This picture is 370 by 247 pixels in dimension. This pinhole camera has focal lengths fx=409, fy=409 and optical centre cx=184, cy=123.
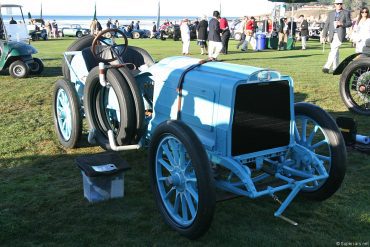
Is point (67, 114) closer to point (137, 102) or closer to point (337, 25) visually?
point (137, 102)

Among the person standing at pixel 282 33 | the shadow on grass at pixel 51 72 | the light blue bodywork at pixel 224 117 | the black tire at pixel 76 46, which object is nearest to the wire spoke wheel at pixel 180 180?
the light blue bodywork at pixel 224 117

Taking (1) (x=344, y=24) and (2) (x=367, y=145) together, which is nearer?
(2) (x=367, y=145)

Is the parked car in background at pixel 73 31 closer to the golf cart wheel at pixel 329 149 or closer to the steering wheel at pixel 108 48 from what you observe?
the steering wheel at pixel 108 48

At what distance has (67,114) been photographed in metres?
5.41

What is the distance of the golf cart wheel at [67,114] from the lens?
5047 mm

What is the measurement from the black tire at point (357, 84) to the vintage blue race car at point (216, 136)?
3.71 m

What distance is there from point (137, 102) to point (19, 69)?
8304mm

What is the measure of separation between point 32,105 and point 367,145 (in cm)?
596

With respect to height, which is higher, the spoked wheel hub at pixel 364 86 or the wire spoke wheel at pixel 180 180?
the spoked wheel hub at pixel 364 86

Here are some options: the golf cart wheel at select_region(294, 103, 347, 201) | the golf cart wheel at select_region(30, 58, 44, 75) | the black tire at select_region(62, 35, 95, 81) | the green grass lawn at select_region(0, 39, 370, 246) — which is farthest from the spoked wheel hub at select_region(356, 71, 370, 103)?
the golf cart wheel at select_region(30, 58, 44, 75)

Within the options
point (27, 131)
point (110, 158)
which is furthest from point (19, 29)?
point (110, 158)

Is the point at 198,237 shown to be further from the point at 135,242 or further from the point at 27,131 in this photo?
the point at 27,131

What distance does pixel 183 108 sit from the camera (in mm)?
3793

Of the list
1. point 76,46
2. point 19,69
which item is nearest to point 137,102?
point 76,46
